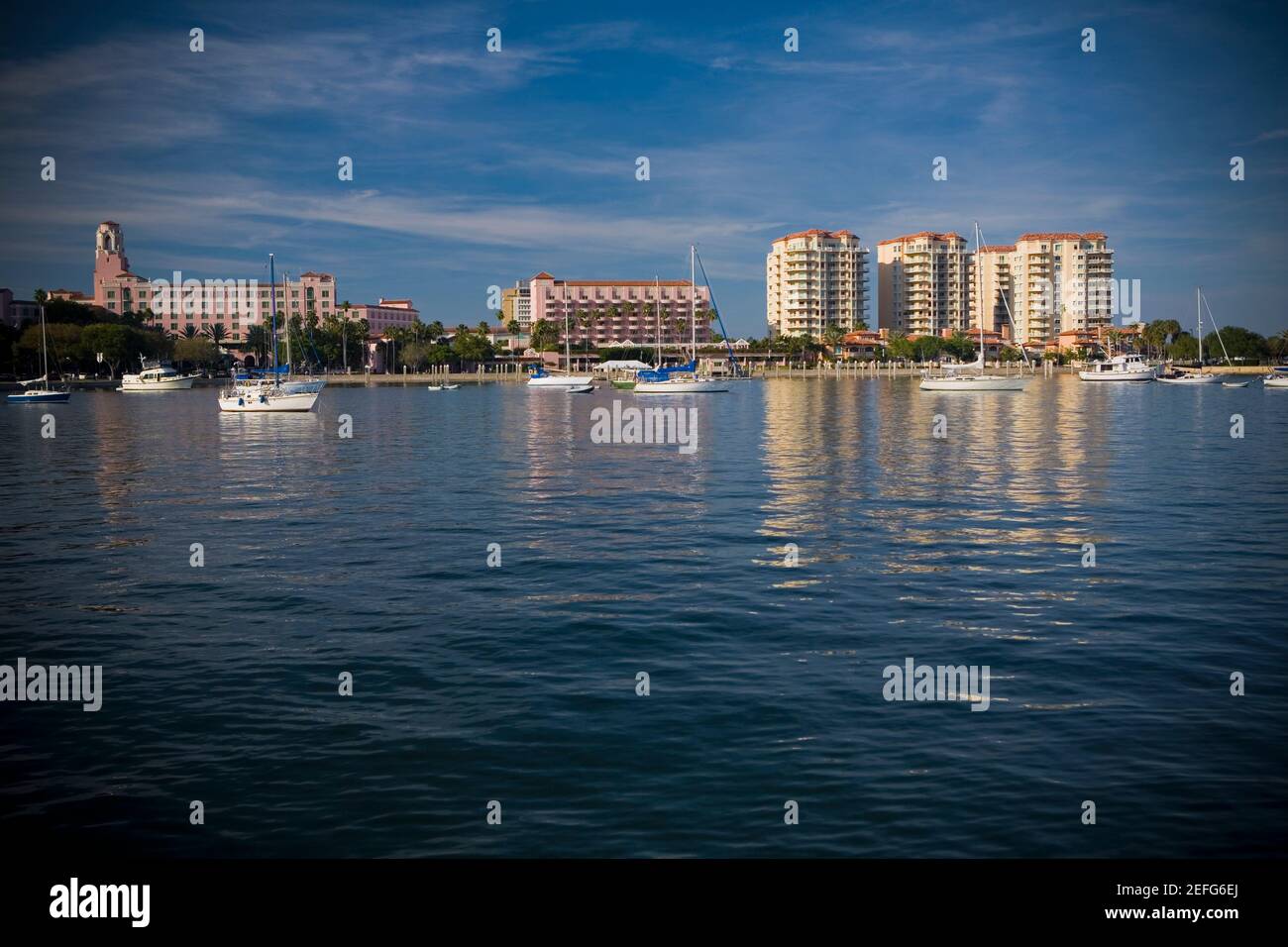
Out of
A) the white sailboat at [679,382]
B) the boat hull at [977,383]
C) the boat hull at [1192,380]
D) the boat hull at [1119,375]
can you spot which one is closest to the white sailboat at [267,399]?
the white sailboat at [679,382]

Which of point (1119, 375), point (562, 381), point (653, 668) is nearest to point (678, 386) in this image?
point (562, 381)

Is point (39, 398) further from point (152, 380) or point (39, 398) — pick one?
point (152, 380)

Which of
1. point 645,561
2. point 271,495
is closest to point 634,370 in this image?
point 271,495

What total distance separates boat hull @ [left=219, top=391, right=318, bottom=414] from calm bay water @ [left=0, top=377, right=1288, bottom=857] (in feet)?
179

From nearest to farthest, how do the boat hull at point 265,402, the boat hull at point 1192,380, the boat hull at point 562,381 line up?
1. the boat hull at point 265,402
2. the boat hull at point 562,381
3. the boat hull at point 1192,380

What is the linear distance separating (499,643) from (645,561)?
23.4 feet

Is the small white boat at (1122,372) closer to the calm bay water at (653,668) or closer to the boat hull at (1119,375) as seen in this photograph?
the boat hull at (1119,375)

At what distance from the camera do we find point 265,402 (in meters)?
90.4

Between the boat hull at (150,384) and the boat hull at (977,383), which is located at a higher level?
the boat hull at (150,384)

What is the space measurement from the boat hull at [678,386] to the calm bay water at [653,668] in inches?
3743

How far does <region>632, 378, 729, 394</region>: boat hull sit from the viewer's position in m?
131

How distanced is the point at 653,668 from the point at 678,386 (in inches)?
4580

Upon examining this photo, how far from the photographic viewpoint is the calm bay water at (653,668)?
1031 cm
